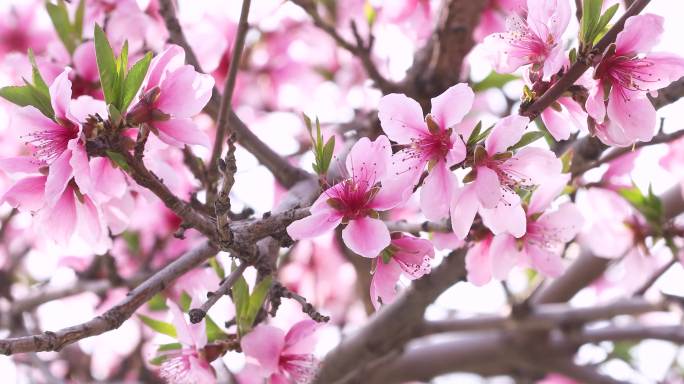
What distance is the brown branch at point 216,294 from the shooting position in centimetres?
104

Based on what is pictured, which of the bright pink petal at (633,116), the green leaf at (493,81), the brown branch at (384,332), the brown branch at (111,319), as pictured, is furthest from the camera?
the green leaf at (493,81)

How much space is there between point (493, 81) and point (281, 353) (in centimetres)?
87

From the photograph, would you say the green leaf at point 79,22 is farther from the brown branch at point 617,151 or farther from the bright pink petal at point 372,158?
the brown branch at point 617,151

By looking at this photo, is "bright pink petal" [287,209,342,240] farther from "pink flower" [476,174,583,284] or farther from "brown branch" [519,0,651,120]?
"pink flower" [476,174,583,284]

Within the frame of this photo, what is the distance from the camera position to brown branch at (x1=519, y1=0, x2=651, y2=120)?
1.01m

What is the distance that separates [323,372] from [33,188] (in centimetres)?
89

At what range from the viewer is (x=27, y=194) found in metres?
1.16

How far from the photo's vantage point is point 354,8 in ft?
7.00

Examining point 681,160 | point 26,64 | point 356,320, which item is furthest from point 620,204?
point 356,320

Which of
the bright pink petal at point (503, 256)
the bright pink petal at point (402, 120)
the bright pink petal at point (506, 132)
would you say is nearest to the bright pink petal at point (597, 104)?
the bright pink petal at point (506, 132)

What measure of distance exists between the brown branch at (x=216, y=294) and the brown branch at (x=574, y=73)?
1.58 ft

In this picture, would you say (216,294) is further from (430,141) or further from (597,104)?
(597,104)

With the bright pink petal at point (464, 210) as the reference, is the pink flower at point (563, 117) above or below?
above

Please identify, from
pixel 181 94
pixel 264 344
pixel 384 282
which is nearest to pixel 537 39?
pixel 384 282
